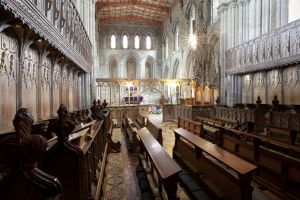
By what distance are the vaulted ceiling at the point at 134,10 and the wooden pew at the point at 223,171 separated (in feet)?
72.2

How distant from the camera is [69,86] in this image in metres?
7.41

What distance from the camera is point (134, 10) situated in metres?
26.0

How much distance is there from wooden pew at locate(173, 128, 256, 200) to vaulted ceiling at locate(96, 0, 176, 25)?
22019 mm

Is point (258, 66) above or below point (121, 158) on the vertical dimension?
above

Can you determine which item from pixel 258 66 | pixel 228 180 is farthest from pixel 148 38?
pixel 228 180

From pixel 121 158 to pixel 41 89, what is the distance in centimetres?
283

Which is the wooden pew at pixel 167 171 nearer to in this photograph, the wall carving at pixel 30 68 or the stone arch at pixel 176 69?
the wall carving at pixel 30 68

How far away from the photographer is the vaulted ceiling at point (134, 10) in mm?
23078

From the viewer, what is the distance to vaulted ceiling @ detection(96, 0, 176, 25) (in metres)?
23.1

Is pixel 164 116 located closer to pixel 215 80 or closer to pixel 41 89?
pixel 215 80

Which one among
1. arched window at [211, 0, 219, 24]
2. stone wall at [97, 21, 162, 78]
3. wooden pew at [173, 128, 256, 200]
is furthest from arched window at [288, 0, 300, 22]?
stone wall at [97, 21, 162, 78]

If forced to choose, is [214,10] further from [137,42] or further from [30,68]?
[137,42]

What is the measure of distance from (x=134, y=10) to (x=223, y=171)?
1022 inches

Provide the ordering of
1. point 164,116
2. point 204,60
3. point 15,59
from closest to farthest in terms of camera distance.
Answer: point 15,59
point 204,60
point 164,116
